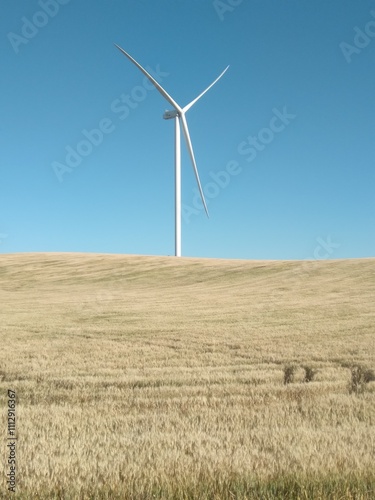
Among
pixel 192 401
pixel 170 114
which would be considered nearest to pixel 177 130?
pixel 170 114

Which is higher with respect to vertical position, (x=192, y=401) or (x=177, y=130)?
(x=177, y=130)

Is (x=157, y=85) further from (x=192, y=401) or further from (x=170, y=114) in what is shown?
(x=192, y=401)

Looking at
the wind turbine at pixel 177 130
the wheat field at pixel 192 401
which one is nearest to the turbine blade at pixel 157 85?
the wind turbine at pixel 177 130

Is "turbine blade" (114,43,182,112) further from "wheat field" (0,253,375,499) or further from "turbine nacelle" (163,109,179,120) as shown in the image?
"wheat field" (0,253,375,499)

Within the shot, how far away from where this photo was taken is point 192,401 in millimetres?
10195

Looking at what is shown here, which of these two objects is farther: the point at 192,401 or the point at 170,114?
the point at 170,114

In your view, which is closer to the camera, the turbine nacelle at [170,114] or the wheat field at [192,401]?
the wheat field at [192,401]

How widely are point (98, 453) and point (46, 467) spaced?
2.73 feet

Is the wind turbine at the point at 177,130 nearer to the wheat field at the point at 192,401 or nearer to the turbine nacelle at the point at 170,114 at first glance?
the turbine nacelle at the point at 170,114

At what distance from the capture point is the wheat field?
5.93m

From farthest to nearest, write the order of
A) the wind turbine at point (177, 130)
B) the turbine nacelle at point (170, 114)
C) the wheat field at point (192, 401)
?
the turbine nacelle at point (170, 114)
the wind turbine at point (177, 130)
the wheat field at point (192, 401)

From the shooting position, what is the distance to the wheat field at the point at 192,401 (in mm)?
5934

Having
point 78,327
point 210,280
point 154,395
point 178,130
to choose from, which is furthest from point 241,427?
point 178,130

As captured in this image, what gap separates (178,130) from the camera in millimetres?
63719
